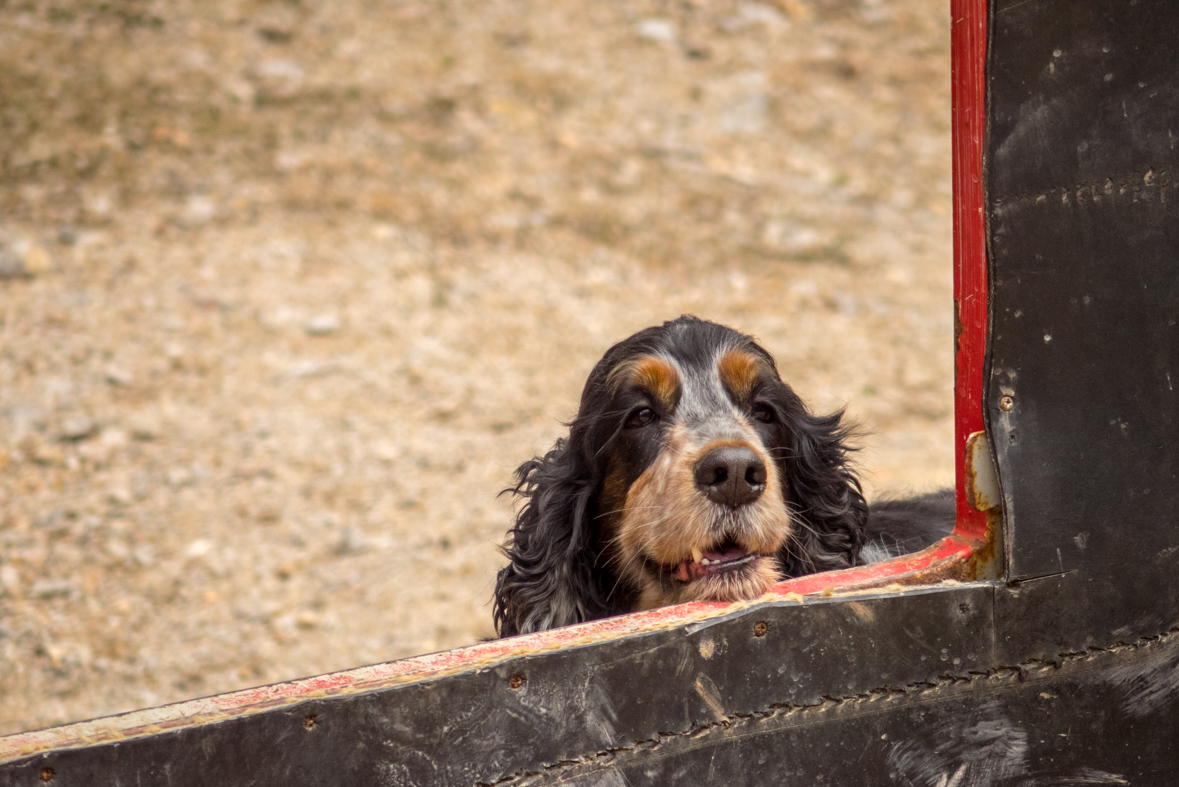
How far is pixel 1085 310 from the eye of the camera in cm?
171

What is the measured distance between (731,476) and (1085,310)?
1.18 meters

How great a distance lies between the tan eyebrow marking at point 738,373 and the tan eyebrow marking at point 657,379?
0.15 m

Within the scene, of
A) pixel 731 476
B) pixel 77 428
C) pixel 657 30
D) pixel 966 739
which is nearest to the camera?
pixel 966 739

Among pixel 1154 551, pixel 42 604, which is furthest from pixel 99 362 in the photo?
pixel 1154 551

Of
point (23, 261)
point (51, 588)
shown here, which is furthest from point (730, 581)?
point (23, 261)

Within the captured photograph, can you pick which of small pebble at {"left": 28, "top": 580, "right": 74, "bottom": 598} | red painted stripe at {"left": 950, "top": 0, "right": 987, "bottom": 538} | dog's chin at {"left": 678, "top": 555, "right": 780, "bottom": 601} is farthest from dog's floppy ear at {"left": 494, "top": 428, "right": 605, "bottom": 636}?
small pebble at {"left": 28, "top": 580, "right": 74, "bottom": 598}

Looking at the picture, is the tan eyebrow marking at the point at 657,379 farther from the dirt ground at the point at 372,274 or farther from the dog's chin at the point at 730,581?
the dirt ground at the point at 372,274

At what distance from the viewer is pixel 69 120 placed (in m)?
8.22

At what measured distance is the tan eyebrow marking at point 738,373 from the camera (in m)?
3.31

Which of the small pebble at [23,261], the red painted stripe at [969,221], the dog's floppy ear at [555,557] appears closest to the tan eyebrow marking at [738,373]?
the dog's floppy ear at [555,557]

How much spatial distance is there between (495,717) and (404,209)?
704 centimetres

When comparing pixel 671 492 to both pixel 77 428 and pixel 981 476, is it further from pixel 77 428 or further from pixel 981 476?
pixel 77 428

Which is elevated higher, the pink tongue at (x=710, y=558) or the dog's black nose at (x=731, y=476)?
the dog's black nose at (x=731, y=476)

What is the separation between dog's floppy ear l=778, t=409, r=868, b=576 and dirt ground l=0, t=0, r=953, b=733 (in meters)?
2.25
